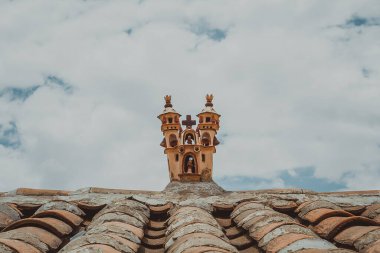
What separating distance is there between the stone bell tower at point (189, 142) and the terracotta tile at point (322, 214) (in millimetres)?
2364

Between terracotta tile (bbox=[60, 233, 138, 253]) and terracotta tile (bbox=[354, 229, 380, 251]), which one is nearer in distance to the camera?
terracotta tile (bbox=[60, 233, 138, 253])

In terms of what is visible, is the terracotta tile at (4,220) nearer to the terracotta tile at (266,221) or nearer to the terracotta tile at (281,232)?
the terracotta tile at (266,221)

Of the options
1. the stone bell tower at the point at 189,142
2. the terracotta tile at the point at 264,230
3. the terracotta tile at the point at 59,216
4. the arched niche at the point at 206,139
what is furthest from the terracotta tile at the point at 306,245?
the arched niche at the point at 206,139

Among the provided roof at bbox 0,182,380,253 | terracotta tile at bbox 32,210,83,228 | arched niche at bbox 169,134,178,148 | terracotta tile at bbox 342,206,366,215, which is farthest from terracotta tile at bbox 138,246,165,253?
arched niche at bbox 169,134,178,148

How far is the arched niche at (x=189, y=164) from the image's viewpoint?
22.0ft

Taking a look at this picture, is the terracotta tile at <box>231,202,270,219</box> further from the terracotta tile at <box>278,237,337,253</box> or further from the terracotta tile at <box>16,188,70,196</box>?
the terracotta tile at <box>16,188,70,196</box>

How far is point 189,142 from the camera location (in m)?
7.16

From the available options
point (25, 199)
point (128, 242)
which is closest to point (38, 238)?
point (128, 242)

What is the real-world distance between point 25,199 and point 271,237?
121 inches

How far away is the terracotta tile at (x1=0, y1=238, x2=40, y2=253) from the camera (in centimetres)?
276

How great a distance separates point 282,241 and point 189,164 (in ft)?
12.4

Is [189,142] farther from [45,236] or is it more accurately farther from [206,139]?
[45,236]

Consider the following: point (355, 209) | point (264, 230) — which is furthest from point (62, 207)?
point (355, 209)

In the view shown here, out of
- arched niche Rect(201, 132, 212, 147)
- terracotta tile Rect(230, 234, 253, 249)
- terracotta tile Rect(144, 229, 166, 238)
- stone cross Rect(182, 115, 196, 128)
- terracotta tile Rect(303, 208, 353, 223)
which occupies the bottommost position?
terracotta tile Rect(230, 234, 253, 249)
